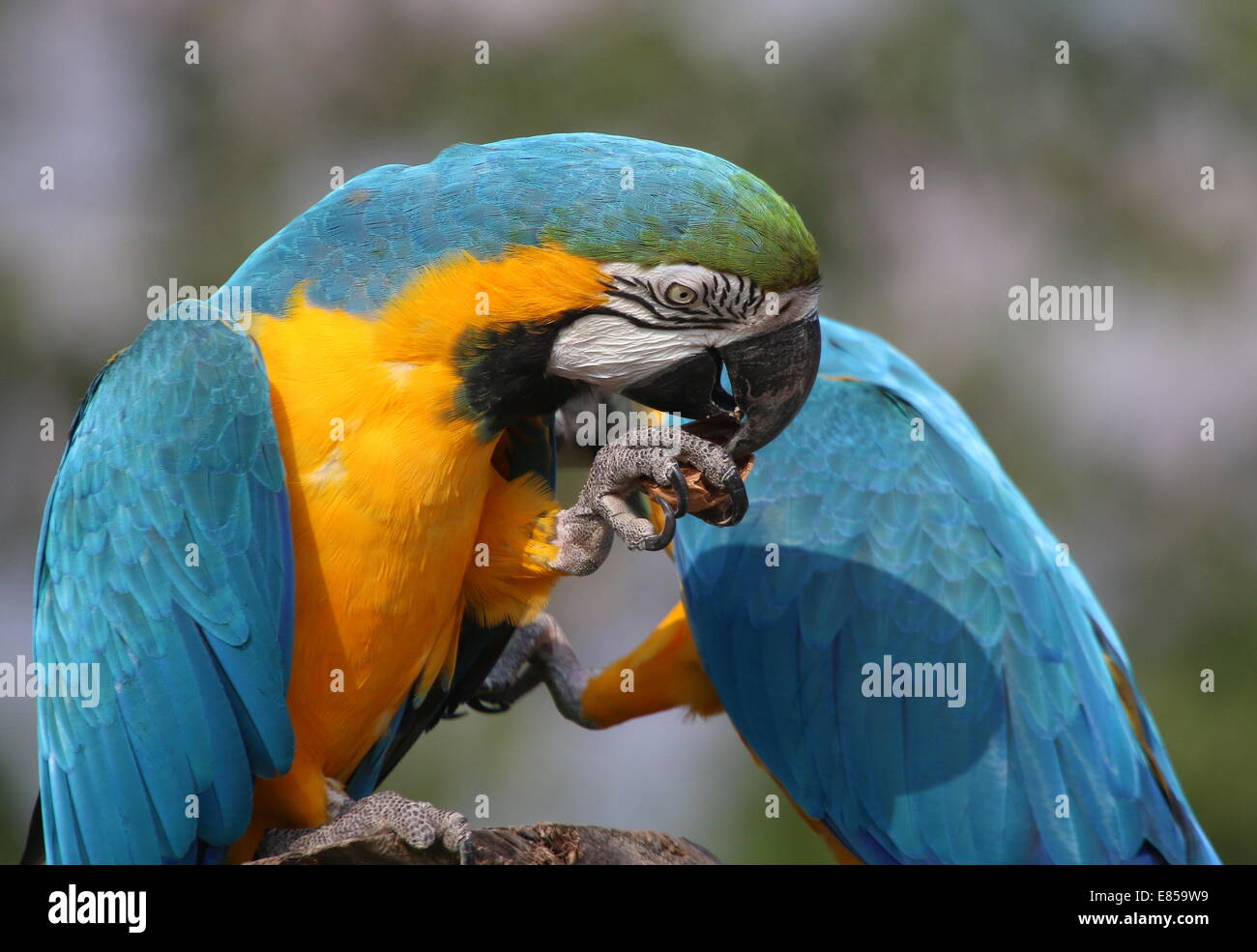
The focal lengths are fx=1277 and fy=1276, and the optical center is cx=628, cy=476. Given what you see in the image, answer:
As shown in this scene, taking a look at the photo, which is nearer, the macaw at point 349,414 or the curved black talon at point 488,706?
the macaw at point 349,414

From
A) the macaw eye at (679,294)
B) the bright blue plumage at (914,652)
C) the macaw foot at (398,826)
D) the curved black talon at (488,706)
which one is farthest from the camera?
the curved black talon at (488,706)

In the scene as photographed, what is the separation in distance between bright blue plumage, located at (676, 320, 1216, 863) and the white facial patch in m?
0.81

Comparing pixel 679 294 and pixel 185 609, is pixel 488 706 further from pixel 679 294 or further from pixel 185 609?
pixel 679 294

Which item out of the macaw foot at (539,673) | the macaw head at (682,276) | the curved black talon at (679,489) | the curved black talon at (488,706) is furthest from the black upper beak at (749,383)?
the curved black talon at (488,706)

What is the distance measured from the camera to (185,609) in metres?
2.12

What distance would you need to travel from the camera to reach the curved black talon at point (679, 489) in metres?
2.19

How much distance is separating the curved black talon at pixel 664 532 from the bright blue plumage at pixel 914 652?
65 cm

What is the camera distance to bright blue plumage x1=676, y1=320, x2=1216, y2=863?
105 inches

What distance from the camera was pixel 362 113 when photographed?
5.12 metres

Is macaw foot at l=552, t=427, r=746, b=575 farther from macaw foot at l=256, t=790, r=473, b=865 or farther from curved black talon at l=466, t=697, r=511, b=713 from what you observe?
curved black talon at l=466, t=697, r=511, b=713

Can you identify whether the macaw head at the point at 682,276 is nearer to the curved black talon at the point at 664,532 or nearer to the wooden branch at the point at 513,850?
the curved black talon at the point at 664,532

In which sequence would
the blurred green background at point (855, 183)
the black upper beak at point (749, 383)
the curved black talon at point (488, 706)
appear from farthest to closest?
the blurred green background at point (855, 183) < the curved black talon at point (488, 706) < the black upper beak at point (749, 383)

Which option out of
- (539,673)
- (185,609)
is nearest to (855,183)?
(539,673)
